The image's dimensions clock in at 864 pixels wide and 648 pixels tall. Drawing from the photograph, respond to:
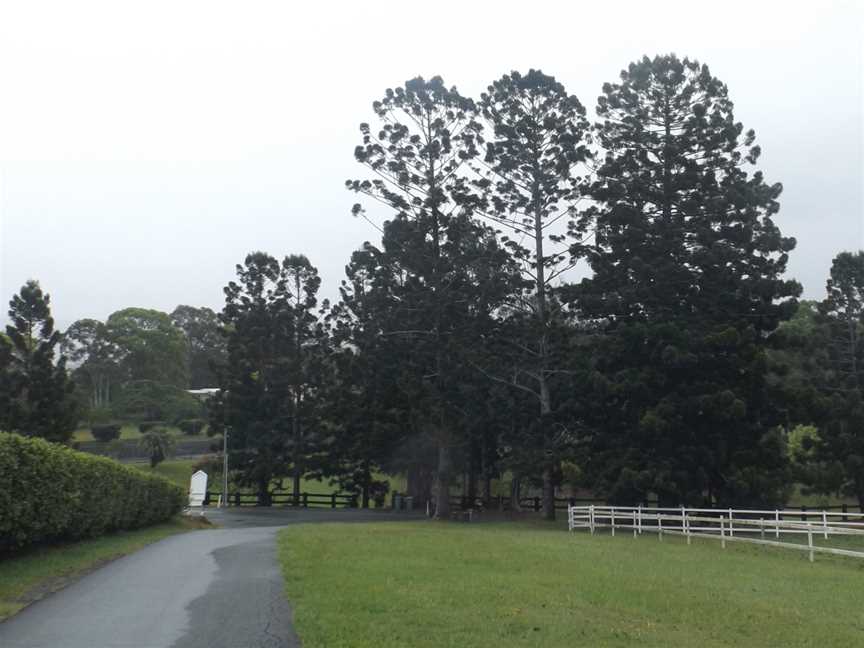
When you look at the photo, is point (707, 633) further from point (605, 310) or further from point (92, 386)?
point (92, 386)

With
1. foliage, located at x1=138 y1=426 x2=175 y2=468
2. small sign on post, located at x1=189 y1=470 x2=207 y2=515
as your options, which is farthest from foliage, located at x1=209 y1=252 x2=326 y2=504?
small sign on post, located at x1=189 y1=470 x2=207 y2=515

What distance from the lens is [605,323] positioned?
4550 cm

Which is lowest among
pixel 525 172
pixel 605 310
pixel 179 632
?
pixel 179 632

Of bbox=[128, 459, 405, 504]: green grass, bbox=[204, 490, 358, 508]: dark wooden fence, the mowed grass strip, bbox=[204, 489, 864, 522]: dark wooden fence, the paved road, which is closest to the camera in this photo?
the mowed grass strip

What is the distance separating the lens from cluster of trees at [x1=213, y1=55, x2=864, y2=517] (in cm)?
4041

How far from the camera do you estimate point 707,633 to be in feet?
34.6

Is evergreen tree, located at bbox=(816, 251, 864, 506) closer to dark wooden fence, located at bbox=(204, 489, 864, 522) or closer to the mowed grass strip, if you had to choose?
dark wooden fence, located at bbox=(204, 489, 864, 522)

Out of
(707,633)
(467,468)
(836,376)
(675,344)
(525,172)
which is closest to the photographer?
(707,633)

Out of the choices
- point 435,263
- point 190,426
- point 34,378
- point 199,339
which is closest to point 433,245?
point 435,263

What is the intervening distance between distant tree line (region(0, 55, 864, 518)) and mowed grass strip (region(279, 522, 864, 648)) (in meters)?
19.3

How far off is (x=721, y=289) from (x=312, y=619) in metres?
35.2

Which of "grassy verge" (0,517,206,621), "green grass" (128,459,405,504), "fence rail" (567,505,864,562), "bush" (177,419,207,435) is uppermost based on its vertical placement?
"bush" (177,419,207,435)

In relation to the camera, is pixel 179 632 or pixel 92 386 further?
pixel 92 386

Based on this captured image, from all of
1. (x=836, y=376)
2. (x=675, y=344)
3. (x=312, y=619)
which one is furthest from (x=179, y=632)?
(x=836, y=376)
